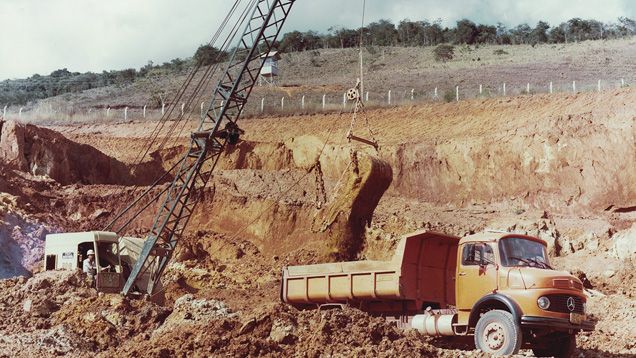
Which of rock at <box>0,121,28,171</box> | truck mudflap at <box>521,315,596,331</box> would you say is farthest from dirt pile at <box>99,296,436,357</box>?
rock at <box>0,121,28,171</box>

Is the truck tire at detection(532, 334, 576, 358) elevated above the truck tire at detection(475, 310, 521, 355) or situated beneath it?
situated beneath

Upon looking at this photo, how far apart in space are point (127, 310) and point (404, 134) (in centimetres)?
2469

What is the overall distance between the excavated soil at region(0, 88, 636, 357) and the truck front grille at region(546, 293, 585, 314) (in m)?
1.74

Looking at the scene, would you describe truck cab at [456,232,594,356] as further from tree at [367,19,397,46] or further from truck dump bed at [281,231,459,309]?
tree at [367,19,397,46]

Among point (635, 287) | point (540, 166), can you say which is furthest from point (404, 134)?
point (635, 287)

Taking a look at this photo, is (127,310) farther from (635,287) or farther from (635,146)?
(635,146)

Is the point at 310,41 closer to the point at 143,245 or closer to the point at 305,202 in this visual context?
the point at 305,202

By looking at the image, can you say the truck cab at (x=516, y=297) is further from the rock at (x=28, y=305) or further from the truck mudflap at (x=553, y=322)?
the rock at (x=28, y=305)

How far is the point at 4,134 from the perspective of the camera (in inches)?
1419

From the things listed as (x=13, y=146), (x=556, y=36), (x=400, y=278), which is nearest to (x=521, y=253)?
(x=400, y=278)

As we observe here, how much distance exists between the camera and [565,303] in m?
13.7

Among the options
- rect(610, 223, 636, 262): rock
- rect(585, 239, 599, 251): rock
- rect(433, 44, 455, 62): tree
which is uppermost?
rect(433, 44, 455, 62): tree

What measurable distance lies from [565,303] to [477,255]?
77.8 inches

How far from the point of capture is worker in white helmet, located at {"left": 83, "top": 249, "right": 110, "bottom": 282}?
22.4 meters
